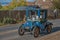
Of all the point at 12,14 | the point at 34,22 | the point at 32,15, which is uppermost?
the point at 32,15

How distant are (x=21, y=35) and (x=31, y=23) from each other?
124 centimetres

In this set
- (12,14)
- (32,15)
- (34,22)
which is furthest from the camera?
(12,14)

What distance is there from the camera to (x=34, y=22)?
16.4 m

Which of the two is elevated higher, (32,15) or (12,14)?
(32,15)

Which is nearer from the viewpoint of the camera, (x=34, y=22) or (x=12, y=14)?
(x=34, y=22)

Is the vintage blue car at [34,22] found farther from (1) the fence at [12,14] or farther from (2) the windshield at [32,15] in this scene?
(1) the fence at [12,14]

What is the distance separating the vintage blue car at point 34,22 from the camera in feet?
52.6

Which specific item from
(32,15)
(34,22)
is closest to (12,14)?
(32,15)

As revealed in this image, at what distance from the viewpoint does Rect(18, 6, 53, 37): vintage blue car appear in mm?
16044

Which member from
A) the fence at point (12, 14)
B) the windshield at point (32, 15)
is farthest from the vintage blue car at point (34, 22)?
the fence at point (12, 14)

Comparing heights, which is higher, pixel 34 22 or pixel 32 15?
pixel 32 15

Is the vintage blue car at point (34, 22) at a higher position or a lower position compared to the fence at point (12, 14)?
higher

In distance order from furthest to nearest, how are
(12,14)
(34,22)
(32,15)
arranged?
(12,14) < (32,15) < (34,22)

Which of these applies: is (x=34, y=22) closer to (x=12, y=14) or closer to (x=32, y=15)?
(x=32, y=15)
